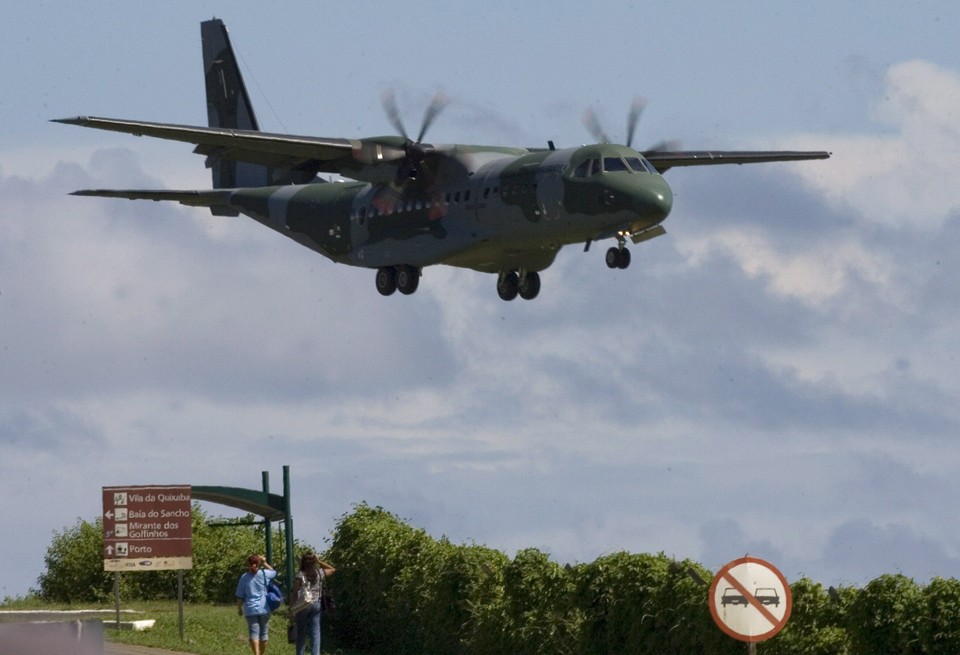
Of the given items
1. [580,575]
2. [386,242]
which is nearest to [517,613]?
[580,575]

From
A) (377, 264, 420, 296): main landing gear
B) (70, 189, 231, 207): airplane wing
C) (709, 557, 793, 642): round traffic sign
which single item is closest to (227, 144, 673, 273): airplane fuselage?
(377, 264, 420, 296): main landing gear

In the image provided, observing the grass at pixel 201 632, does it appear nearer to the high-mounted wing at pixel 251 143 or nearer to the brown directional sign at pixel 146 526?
the brown directional sign at pixel 146 526

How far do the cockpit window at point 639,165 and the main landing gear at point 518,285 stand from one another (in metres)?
5.56

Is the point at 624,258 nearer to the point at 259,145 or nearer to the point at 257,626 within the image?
the point at 259,145

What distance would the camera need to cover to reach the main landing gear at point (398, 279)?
3884 centimetres

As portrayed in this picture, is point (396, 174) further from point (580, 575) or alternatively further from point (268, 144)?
point (580, 575)

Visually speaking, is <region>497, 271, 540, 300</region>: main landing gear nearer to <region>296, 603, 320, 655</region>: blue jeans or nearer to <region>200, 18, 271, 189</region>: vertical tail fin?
<region>200, 18, 271, 189</region>: vertical tail fin

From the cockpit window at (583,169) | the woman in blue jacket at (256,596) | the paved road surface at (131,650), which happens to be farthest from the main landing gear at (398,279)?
the woman in blue jacket at (256,596)

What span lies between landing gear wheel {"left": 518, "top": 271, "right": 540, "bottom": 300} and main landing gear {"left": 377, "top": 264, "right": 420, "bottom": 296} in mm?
2537

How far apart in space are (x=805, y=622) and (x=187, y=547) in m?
11.2

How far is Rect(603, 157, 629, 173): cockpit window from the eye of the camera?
110ft

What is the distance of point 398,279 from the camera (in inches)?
1550

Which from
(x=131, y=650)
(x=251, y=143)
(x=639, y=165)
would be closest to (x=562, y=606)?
(x=131, y=650)

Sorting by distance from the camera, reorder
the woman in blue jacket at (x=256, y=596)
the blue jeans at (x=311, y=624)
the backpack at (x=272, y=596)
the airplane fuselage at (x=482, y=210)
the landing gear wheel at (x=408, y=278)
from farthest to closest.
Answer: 1. the landing gear wheel at (x=408, y=278)
2. the airplane fuselage at (x=482, y=210)
3. the backpack at (x=272, y=596)
4. the woman in blue jacket at (x=256, y=596)
5. the blue jeans at (x=311, y=624)
